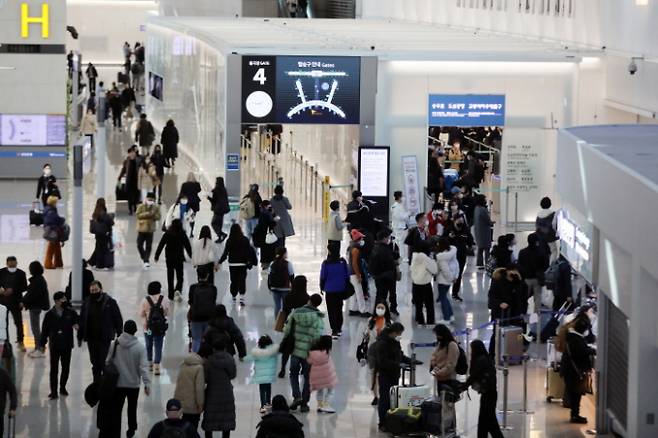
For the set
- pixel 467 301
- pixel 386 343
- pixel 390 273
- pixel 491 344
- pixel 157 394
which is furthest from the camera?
pixel 467 301

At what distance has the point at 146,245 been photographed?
2388 centimetres

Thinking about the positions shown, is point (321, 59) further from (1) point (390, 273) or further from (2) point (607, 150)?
(2) point (607, 150)

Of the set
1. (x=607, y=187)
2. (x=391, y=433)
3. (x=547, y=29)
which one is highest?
(x=547, y=29)

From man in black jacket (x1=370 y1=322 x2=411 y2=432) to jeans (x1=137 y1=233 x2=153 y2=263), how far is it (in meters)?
9.17

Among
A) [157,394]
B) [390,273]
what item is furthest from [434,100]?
[157,394]

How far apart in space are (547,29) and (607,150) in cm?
1882

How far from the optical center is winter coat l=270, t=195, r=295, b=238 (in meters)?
23.5

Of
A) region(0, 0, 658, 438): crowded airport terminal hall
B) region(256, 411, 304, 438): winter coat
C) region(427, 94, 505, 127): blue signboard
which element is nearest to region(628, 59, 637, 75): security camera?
region(0, 0, 658, 438): crowded airport terminal hall

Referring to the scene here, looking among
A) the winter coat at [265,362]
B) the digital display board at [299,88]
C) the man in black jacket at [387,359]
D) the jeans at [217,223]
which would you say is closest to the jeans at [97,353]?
the winter coat at [265,362]

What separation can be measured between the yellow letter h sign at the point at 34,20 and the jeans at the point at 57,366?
60.7 feet

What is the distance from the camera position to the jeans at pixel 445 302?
20.1 metres

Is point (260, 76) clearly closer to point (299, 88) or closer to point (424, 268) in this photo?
point (299, 88)

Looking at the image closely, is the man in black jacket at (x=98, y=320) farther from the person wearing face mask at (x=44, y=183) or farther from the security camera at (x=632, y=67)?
the security camera at (x=632, y=67)

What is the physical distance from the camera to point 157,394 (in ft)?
53.8
